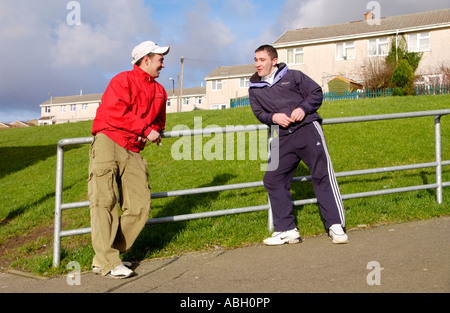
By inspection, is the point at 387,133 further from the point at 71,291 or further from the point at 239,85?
the point at 239,85

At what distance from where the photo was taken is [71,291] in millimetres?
3502

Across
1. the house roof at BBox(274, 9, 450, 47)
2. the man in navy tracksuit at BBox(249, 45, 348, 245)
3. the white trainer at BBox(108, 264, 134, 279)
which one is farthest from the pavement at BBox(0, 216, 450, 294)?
the house roof at BBox(274, 9, 450, 47)

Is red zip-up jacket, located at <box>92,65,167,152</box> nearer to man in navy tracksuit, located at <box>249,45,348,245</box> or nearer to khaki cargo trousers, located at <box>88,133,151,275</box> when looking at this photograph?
khaki cargo trousers, located at <box>88,133,151,275</box>

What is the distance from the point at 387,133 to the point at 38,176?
8284mm

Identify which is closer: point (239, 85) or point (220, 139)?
point (220, 139)

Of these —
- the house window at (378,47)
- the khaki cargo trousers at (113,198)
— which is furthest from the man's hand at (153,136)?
the house window at (378,47)

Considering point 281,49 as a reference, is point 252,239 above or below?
below

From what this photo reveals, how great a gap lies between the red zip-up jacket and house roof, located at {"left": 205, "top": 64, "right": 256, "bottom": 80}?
48.4 m

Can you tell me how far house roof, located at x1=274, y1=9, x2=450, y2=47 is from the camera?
33.9m

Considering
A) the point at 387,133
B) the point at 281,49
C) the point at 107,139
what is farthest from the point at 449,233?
→ the point at 281,49

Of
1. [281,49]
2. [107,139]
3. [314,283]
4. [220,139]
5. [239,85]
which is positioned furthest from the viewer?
[239,85]

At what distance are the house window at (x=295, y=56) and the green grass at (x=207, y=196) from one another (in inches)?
1032

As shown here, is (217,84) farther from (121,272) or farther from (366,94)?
(121,272)

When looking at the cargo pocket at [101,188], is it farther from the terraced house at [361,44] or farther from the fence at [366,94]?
the terraced house at [361,44]
